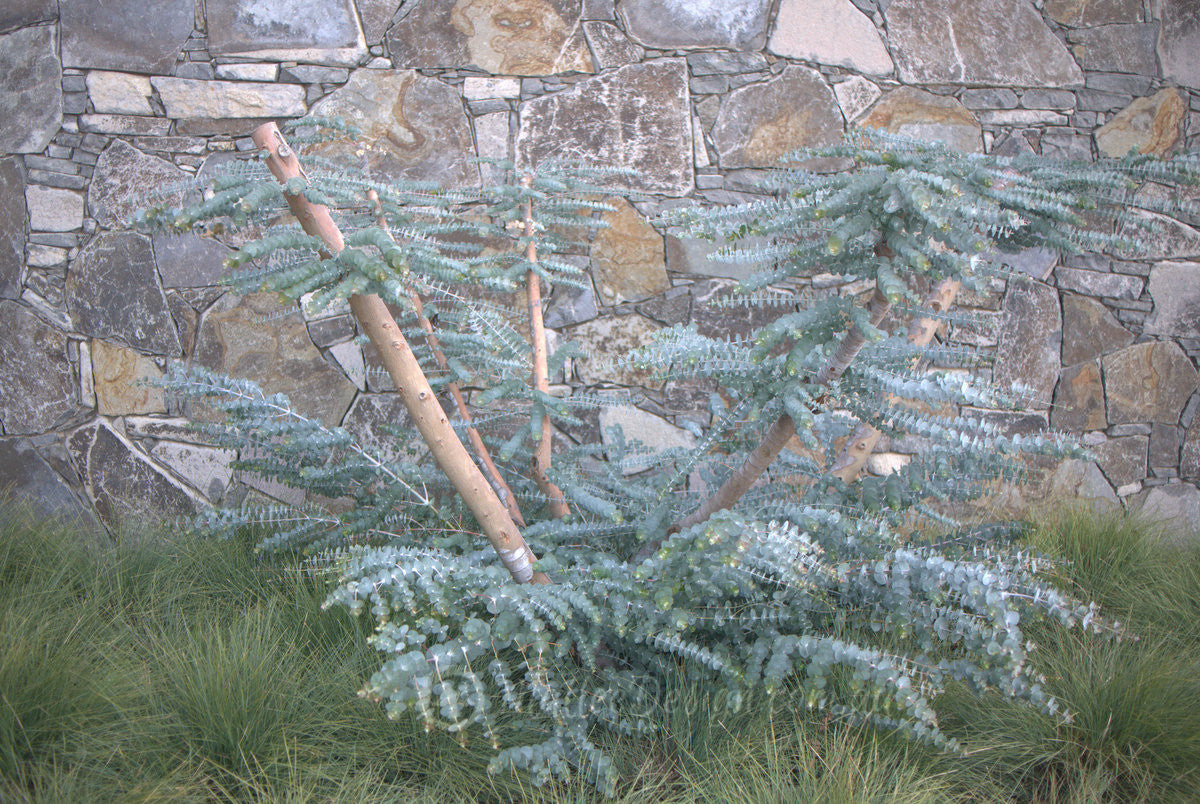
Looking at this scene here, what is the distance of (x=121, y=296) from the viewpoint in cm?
284

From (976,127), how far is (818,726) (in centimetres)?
248

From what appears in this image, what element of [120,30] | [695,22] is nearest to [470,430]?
[695,22]

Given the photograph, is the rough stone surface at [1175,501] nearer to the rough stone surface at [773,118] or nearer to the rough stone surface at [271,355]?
the rough stone surface at [773,118]

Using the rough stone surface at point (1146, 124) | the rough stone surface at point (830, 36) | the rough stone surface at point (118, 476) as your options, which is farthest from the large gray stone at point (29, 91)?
the rough stone surface at point (1146, 124)

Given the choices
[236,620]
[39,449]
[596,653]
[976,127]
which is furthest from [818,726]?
[39,449]

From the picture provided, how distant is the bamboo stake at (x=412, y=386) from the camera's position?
130 cm

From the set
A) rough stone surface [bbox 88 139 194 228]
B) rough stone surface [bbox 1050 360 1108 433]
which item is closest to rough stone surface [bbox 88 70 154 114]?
rough stone surface [bbox 88 139 194 228]

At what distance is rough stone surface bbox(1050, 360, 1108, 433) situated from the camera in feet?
9.85

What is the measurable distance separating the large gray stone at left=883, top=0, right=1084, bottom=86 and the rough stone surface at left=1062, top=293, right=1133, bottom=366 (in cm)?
93

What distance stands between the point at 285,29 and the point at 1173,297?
3.71 m

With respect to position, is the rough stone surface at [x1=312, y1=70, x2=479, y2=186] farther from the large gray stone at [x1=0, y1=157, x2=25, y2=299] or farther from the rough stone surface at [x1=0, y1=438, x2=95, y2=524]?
the rough stone surface at [x1=0, y1=438, x2=95, y2=524]

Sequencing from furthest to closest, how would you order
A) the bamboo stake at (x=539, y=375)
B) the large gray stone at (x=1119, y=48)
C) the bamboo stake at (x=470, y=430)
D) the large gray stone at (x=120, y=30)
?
the large gray stone at (x=1119, y=48) → the large gray stone at (x=120, y=30) → the bamboo stake at (x=539, y=375) → the bamboo stake at (x=470, y=430)

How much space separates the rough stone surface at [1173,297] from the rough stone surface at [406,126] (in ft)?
9.33

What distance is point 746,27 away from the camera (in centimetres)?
284
